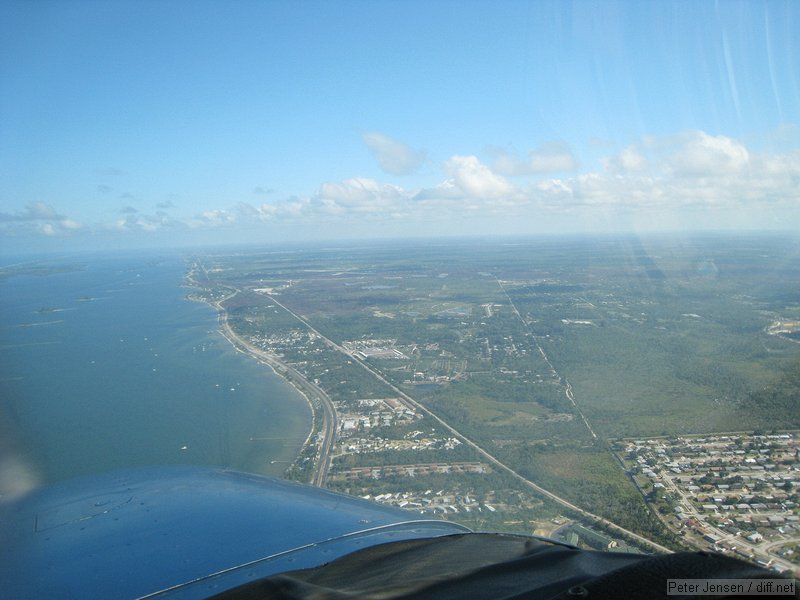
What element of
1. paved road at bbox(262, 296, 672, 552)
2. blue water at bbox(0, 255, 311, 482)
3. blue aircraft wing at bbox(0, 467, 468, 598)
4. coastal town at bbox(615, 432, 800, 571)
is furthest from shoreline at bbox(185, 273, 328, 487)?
blue aircraft wing at bbox(0, 467, 468, 598)

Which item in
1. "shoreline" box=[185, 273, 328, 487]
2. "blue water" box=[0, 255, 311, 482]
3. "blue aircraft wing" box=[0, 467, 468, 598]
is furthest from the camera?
"blue water" box=[0, 255, 311, 482]

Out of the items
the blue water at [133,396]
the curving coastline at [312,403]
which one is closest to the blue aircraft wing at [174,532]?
the curving coastline at [312,403]

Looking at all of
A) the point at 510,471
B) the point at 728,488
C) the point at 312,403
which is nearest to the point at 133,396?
the point at 312,403

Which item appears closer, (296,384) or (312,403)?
(312,403)

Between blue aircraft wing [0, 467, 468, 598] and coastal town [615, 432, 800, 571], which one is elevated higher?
blue aircraft wing [0, 467, 468, 598]

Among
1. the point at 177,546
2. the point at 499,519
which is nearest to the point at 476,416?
the point at 499,519

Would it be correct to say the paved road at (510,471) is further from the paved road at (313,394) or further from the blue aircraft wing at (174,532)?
the blue aircraft wing at (174,532)

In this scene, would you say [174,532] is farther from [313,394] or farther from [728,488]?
[313,394]

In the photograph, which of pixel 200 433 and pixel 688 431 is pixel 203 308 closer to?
pixel 200 433

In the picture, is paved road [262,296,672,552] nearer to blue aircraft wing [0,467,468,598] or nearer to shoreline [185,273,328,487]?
shoreline [185,273,328,487]
